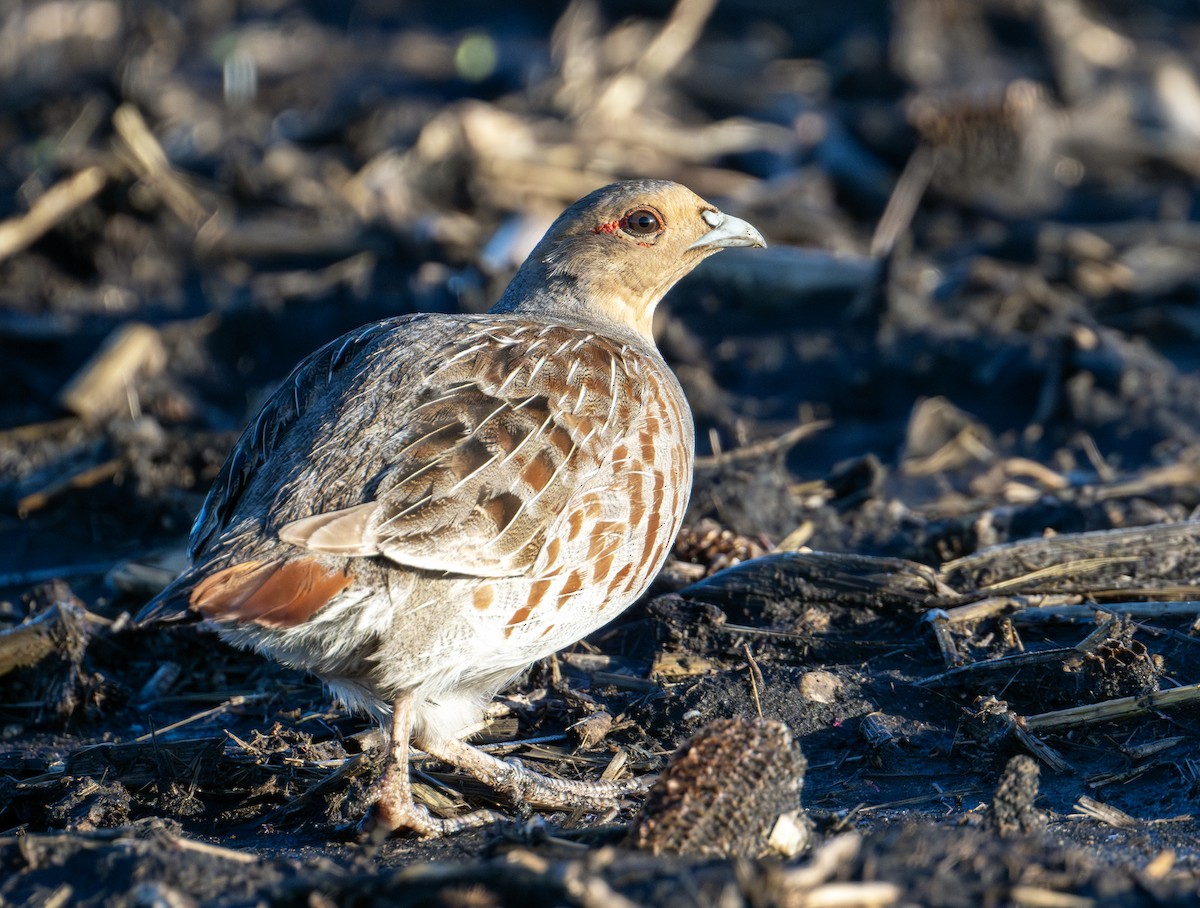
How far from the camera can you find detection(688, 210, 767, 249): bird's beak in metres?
4.77

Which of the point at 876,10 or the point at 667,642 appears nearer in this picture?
the point at 667,642

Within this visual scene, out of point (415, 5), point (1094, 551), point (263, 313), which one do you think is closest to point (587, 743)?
point (1094, 551)

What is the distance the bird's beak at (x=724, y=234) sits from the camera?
4.77 m

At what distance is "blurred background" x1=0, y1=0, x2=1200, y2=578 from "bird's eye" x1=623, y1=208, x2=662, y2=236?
1.11 metres

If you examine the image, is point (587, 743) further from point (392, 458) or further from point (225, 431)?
point (225, 431)

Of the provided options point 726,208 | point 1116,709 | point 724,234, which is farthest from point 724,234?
point 726,208

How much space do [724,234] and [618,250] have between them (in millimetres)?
413

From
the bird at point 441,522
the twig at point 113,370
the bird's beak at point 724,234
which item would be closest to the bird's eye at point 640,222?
the bird's beak at point 724,234

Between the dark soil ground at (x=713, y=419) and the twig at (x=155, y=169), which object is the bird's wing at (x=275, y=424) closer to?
the dark soil ground at (x=713, y=419)

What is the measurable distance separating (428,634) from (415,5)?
1087 centimetres

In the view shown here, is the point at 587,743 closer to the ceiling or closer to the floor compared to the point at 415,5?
closer to the floor

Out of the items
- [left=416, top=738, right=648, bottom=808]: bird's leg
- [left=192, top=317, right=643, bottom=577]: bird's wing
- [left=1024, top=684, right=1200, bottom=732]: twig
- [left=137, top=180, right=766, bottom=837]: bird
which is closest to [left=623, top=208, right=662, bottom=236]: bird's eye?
[left=137, top=180, right=766, bottom=837]: bird

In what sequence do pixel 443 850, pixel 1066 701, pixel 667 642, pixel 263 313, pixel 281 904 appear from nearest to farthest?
pixel 281 904 < pixel 443 850 < pixel 1066 701 < pixel 667 642 < pixel 263 313

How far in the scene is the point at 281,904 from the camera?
8.45 feet
